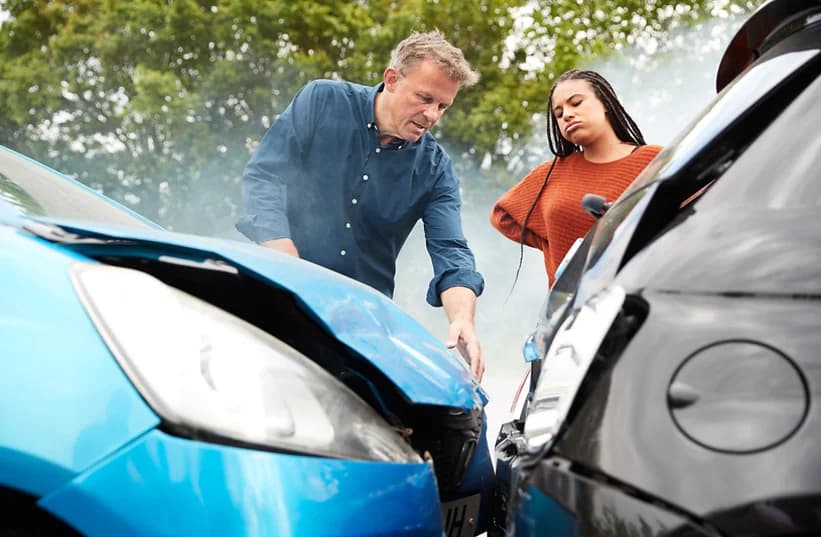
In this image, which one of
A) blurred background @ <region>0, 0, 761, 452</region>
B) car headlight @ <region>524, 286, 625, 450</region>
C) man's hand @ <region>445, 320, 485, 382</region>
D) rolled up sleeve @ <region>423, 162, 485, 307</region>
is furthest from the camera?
blurred background @ <region>0, 0, 761, 452</region>

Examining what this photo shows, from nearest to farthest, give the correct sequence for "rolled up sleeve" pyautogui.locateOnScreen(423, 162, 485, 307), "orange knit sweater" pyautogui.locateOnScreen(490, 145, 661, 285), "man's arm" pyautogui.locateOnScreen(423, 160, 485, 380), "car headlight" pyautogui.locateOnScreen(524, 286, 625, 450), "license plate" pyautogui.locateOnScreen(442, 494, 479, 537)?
"car headlight" pyautogui.locateOnScreen(524, 286, 625, 450)
"license plate" pyautogui.locateOnScreen(442, 494, 479, 537)
"man's arm" pyautogui.locateOnScreen(423, 160, 485, 380)
"rolled up sleeve" pyautogui.locateOnScreen(423, 162, 485, 307)
"orange knit sweater" pyautogui.locateOnScreen(490, 145, 661, 285)

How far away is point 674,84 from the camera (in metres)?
17.7

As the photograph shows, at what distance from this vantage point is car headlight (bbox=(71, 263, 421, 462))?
3.87ft

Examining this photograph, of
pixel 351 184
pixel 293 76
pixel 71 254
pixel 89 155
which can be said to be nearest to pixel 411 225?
pixel 351 184

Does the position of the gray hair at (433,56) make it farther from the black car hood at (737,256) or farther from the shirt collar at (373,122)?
the black car hood at (737,256)

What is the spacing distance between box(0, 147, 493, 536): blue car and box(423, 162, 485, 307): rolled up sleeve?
1.86m

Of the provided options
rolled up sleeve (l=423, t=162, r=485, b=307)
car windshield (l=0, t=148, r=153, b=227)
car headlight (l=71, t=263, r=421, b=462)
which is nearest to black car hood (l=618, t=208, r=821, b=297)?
car headlight (l=71, t=263, r=421, b=462)

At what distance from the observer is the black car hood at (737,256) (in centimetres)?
102

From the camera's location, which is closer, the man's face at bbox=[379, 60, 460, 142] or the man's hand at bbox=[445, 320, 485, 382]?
the man's hand at bbox=[445, 320, 485, 382]

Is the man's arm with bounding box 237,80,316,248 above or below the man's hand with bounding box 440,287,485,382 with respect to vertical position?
above

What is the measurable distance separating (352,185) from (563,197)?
875mm

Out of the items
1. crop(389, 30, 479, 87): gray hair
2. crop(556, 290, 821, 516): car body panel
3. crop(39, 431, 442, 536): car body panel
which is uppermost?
crop(389, 30, 479, 87): gray hair

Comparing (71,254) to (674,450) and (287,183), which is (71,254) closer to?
(674,450)

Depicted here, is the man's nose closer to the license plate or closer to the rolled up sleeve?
the rolled up sleeve
